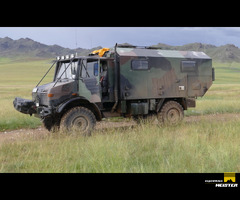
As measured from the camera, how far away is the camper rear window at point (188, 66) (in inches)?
431

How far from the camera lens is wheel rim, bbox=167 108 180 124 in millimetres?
10789

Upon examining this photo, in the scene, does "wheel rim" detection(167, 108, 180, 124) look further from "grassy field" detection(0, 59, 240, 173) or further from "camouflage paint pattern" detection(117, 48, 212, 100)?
"grassy field" detection(0, 59, 240, 173)

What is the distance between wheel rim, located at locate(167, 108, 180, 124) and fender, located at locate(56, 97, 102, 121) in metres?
3.08

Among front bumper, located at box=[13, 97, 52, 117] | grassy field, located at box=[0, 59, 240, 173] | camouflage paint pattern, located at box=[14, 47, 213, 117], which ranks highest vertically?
camouflage paint pattern, located at box=[14, 47, 213, 117]

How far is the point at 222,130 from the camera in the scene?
842 cm

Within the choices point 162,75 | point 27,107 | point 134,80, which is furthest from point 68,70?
point 162,75

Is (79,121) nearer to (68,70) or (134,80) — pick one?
(68,70)

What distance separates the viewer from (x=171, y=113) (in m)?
10.9

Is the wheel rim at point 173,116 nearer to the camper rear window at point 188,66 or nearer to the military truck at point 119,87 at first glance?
the military truck at point 119,87

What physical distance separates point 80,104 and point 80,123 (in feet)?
2.24

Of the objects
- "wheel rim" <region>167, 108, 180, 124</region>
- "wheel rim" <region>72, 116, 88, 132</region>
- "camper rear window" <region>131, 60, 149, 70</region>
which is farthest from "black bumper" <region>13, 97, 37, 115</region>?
"wheel rim" <region>167, 108, 180, 124</region>
